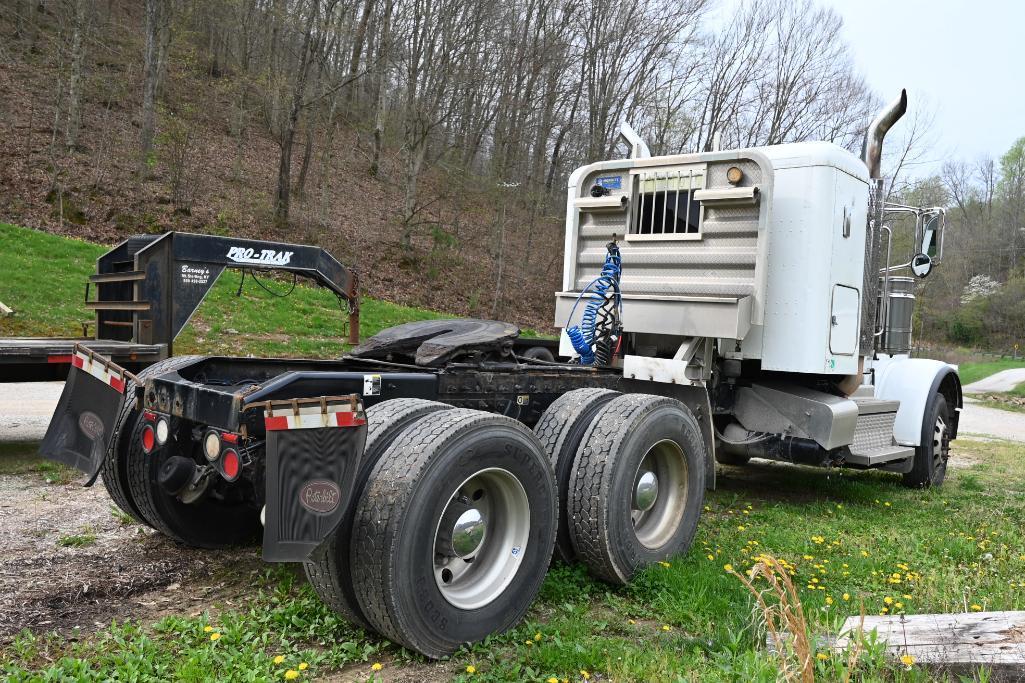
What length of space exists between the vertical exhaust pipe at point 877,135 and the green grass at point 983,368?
2483 centimetres

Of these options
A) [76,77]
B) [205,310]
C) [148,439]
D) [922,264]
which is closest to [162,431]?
[148,439]

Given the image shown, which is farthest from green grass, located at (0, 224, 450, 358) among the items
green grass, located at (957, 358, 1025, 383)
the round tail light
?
green grass, located at (957, 358, 1025, 383)

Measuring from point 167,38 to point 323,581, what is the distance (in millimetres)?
27242

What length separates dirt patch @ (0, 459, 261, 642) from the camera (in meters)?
3.50

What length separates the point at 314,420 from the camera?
282cm

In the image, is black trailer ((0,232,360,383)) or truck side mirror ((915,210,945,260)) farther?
black trailer ((0,232,360,383))

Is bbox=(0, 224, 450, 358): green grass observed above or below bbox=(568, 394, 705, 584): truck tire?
above

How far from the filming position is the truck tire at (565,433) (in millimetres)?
4035

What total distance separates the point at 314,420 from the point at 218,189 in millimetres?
22114

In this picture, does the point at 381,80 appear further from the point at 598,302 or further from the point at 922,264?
the point at 598,302

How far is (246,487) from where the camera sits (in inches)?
152

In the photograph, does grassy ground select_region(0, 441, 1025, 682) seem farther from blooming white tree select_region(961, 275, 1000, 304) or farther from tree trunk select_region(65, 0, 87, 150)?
blooming white tree select_region(961, 275, 1000, 304)

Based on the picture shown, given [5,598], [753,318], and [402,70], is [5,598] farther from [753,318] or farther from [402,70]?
[402,70]

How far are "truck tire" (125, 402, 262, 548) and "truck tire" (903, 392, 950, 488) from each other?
5.84 metres
